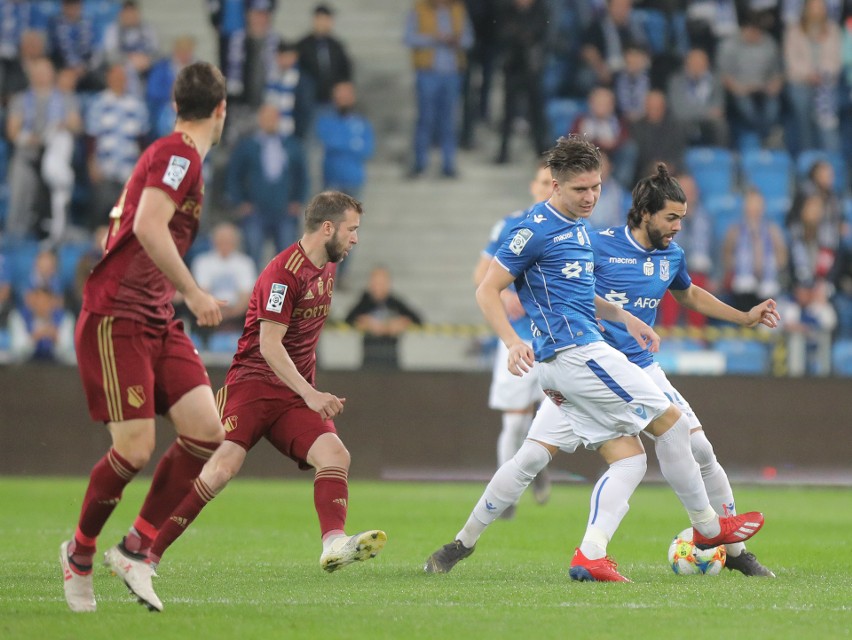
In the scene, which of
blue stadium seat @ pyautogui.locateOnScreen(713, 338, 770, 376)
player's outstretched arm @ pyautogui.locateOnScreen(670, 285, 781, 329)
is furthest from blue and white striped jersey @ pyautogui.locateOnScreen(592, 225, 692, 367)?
blue stadium seat @ pyautogui.locateOnScreen(713, 338, 770, 376)

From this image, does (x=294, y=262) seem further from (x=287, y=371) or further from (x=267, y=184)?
(x=267, y=184)

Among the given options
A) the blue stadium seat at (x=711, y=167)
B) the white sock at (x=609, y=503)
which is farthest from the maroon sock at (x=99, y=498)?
the blue stadium seat at (x=711, y=167)

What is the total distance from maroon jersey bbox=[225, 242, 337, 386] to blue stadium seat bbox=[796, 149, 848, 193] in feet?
40.4

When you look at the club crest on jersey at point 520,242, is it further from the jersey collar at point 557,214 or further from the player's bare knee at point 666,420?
the player's bare knee at point 666,420

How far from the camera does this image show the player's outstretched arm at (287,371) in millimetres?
6809

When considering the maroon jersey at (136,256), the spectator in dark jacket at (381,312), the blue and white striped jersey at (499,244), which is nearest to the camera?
the maroon jersey at (136,256)

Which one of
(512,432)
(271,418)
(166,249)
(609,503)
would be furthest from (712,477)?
(512,432)

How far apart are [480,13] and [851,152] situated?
16.4 feet

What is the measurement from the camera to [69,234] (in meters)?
17.4

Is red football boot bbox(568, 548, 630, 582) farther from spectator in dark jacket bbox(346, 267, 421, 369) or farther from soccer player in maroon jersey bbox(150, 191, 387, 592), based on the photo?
spectator in dark jacket bbox(346, 267, 421, 369)

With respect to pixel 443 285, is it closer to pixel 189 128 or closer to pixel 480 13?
pixel 480 13

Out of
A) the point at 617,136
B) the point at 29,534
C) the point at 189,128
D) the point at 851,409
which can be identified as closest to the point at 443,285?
the point at 617,136

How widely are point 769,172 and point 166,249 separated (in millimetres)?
14103

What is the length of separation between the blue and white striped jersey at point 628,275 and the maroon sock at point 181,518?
2.19 metres
